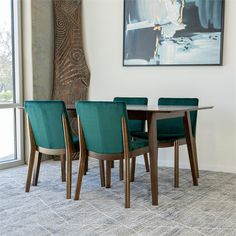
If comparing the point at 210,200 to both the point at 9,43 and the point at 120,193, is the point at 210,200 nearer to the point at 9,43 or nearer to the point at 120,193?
the point at 120,193

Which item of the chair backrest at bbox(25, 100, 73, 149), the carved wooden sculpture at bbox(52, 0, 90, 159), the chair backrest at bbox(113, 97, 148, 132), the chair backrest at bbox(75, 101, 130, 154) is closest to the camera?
the chair backrest at bbox(75, 101, 130, 154)

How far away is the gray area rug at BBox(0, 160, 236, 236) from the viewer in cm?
226

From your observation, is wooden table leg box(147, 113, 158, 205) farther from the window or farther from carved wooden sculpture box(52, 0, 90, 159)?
the window

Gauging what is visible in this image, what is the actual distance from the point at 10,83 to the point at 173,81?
6.34 feet

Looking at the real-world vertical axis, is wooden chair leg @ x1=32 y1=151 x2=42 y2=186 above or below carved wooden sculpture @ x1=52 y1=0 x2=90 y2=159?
below

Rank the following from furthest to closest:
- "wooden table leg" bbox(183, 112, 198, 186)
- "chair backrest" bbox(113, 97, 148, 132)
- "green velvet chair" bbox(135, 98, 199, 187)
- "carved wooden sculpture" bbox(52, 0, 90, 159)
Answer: "carved wooden sculpture" bbox(52, 0, 90, 159) → "chair backrest" bbox(113, 97, 148, 132) → "green velvet chair" bbox(135, 98, 199, 187) → "wooden table leg" bbox(183, 112, 198, 186)

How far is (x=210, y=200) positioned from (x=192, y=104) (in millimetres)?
1096

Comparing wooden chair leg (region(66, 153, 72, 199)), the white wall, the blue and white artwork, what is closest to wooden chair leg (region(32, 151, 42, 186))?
wooden chair leg (region(66, 153, 72, 199))

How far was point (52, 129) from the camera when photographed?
2.94 meters

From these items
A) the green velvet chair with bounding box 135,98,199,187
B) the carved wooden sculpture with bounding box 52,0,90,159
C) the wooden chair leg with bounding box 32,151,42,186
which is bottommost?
the wooden chair leg with bounding box 32,151,42,186

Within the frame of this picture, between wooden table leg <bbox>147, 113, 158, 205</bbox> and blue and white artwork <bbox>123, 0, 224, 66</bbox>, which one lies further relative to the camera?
blue and white artwork <bbox>123, 0, 224, 66</bbox>

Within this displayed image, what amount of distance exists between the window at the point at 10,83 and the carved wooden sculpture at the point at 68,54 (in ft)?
1.65

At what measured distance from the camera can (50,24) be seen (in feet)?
14.7

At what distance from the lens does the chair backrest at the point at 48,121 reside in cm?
285
